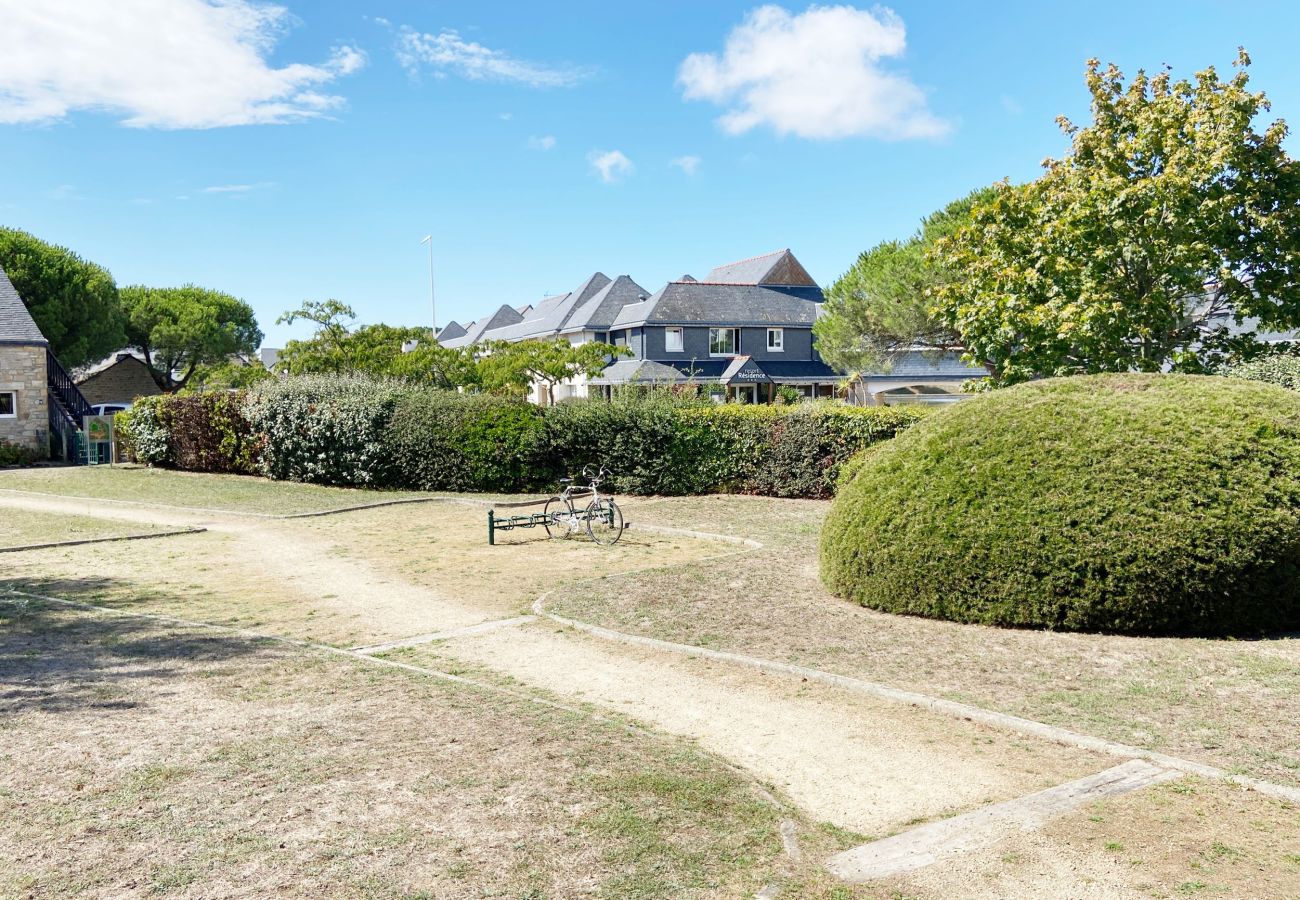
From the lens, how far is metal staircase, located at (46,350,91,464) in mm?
32812

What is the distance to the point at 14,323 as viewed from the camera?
1314 inches

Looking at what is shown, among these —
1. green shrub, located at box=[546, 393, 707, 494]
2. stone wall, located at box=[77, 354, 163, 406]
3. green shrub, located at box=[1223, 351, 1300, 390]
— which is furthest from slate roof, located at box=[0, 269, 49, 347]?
A: green shrub, located at box=[1223, 351, 1300, 390]

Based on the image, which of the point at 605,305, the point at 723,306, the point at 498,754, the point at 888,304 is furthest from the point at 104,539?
the point at 605,305

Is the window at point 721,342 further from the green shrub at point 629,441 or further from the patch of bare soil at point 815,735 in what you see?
the patch of bare soil at point 815,735

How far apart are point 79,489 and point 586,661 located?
2077cm

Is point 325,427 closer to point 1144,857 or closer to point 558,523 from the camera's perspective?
point 558,523

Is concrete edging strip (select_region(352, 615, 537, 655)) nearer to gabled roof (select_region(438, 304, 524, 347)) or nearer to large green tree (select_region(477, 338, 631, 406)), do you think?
large green tree (select_region(477, 338, 631, 406))

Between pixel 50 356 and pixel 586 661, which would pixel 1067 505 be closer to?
pixel 586 661

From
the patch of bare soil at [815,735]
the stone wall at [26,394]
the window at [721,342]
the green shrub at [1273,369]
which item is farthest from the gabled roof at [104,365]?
the patch of bare soil at [815,735]

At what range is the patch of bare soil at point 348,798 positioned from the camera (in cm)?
436

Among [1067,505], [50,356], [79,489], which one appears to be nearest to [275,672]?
[1067,505]

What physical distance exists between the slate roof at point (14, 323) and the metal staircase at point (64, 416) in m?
0.88

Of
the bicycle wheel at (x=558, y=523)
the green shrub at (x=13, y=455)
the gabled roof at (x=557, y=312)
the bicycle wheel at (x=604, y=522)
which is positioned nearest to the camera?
the bicycle wheel at (x=604, y=522)

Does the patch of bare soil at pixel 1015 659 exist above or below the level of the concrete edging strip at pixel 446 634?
below
